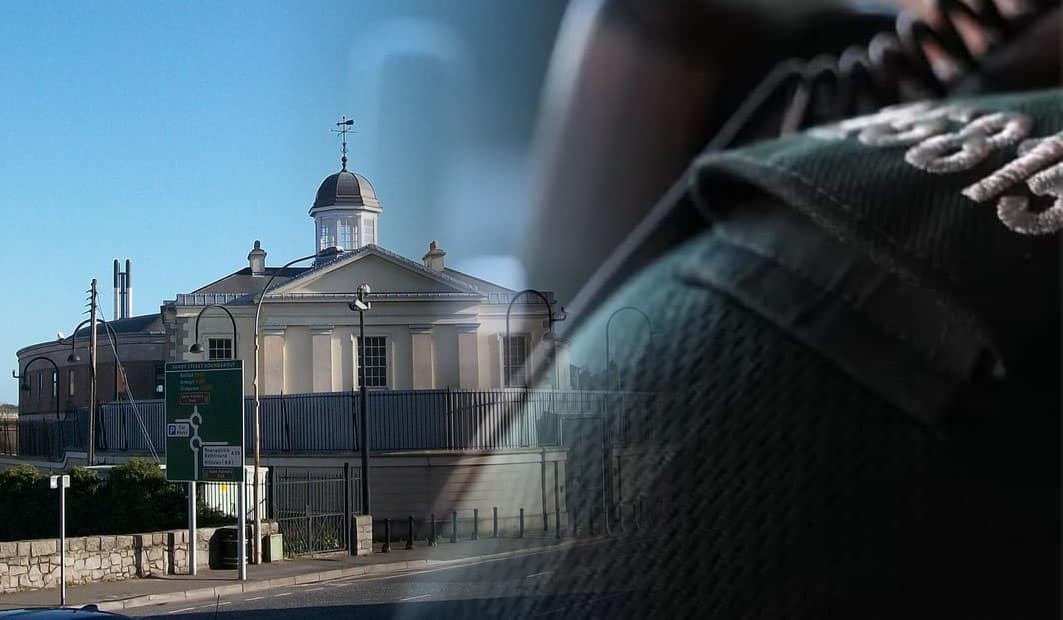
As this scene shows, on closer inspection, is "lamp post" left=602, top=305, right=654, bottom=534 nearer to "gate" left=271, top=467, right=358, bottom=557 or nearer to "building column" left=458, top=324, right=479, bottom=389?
"building column" left=458, top=324, right=479, bottom=389

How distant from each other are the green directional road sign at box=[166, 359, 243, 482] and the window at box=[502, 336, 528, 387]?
10422 millimetres

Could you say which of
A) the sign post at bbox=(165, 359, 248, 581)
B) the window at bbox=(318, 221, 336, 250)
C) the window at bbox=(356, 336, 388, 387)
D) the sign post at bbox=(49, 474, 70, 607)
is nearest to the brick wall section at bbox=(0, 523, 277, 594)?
the sign post at bbox=(49, 474, 70, 607)

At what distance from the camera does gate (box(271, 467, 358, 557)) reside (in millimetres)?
12828

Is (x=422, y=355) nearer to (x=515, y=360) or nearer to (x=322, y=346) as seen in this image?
(x=515, y=360)

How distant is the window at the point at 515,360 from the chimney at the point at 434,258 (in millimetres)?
118

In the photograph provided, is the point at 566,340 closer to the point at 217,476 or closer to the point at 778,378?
the point at 778,378

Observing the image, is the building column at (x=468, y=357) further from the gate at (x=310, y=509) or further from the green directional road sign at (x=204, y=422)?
the gate at (x=310, y=509)

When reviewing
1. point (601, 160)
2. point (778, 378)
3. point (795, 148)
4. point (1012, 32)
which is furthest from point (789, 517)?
point (601, 160)

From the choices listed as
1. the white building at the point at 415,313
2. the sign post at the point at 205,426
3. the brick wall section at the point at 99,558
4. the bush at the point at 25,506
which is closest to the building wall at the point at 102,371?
the bush at the point at 25,506

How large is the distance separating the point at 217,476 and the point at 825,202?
11.8 metres

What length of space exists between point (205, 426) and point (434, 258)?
36.4ft

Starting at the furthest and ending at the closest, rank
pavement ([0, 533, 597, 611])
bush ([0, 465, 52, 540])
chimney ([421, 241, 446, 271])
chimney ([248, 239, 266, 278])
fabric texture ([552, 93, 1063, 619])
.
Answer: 1. bush ([0, 465, 52, 540])
2. pavement ([0, 533, 597, 611])
3. chimney ([248, 239, 266, 278])
4. chimney ([421, 241, 446, 271])
5. fabric texture ([552, 93, 1063, 619])

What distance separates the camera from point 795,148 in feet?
1.81

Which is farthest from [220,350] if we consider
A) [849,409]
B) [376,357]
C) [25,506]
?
[849,409]
